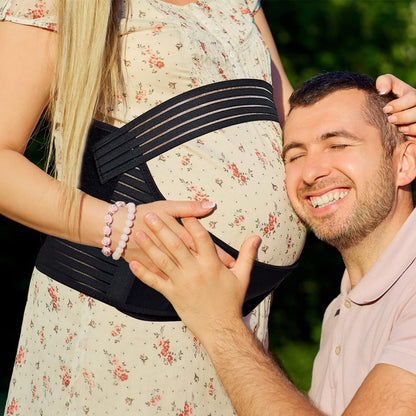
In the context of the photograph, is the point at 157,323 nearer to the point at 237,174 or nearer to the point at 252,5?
the point at 237,174

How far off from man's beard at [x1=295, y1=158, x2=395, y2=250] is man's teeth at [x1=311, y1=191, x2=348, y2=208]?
0.05m

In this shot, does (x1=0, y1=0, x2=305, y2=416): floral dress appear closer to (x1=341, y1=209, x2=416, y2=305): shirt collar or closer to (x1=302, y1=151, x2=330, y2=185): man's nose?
(x1=302, y1=151, x2=330, y2=185): man's nose

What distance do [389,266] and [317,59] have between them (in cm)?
371

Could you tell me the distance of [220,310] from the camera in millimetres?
2273

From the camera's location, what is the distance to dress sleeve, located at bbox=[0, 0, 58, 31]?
87.4 inches

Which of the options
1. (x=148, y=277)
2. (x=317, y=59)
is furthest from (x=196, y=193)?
(x=317, y=59)

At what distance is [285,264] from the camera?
2.60 m

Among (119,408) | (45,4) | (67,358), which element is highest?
A: (45,4)

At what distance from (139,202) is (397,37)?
4317mm

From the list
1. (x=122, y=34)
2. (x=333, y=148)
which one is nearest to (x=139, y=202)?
(x=122, y=34)

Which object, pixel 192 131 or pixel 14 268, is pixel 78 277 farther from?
pixel 14 268

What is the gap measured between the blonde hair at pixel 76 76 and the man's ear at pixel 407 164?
3.36 ft

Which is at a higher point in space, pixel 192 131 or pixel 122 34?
pixel 122 34

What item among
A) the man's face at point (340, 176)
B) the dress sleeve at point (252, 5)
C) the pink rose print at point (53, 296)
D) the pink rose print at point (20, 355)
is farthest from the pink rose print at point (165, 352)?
the dress sleeve at point (252, 5)
